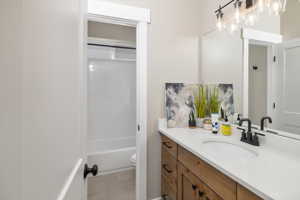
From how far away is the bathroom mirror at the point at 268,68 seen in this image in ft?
3.38

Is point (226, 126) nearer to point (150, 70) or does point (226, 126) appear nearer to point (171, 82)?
point (171, 82)

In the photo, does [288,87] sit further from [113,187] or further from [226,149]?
[113,187]

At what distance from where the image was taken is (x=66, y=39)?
52 centimetres

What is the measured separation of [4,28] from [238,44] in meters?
1.67

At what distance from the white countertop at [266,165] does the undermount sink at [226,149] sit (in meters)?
0.02

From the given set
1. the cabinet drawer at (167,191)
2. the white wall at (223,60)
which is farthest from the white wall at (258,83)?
the cabinet drawer at (167,191)

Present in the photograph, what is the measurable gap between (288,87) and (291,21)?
0.45 meters

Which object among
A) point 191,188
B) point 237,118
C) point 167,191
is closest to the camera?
point 191,188

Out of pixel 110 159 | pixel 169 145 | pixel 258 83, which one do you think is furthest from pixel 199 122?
pixel 110 159

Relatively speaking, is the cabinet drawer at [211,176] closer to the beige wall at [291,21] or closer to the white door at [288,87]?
the white door at [288,87]

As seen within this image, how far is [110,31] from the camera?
246 cm

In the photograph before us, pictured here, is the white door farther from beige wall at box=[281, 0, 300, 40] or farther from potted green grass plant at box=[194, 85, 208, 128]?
potted green grass plant at box=[194, 85, 208, 128]

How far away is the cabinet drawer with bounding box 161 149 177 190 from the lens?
1.42 m

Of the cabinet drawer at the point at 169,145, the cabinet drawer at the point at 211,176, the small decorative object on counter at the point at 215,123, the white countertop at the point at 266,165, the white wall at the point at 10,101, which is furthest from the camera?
the small decorative object on counter at the point at 215,123
